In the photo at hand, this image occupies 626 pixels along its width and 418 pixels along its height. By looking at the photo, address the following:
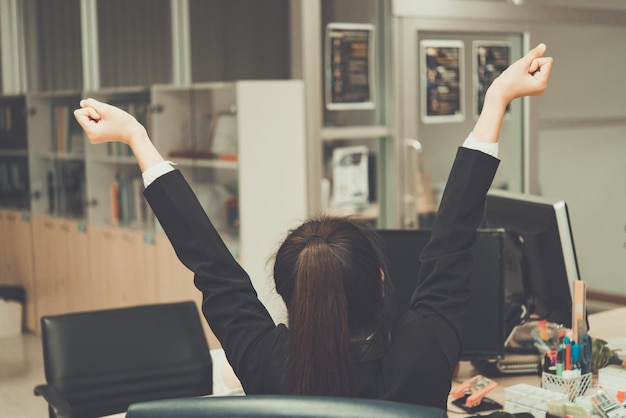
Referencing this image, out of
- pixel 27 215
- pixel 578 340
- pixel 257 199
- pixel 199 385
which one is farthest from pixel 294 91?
pixel 27 215

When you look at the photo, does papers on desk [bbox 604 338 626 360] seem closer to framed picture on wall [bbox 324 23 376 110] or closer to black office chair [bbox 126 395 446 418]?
black office chair [bbox 126 395 446 418]

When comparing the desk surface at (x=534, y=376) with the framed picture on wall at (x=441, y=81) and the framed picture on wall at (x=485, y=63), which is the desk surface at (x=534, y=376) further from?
the framed picture on wall at (x=485, y=63)

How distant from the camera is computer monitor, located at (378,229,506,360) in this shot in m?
2.34

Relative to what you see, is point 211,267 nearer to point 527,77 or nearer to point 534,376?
point 527,77

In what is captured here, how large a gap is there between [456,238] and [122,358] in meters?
1.48

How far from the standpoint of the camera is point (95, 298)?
5531mm

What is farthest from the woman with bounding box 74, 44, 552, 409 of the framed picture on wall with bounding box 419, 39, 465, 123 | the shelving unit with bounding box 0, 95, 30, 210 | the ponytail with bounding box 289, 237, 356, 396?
the shelving unit with bounding box 0, 95, 30, 210

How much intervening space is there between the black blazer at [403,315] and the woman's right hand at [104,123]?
0.11m

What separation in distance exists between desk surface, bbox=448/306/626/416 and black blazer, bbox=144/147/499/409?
76 cm

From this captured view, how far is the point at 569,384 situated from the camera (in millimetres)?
2096

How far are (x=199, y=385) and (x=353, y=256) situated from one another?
150 centimetres

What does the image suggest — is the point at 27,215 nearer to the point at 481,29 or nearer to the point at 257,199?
the point at 257,199

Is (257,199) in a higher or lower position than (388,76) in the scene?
lower

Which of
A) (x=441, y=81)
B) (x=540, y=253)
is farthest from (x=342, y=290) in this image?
(x=441, y=81)
